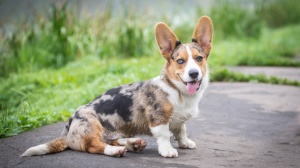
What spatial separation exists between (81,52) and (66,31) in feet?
1.82

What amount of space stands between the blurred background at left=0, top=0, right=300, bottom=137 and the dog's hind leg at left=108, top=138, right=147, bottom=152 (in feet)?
5.07

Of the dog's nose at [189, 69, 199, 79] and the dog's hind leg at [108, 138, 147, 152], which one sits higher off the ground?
the dog's nose at [189, 69, 199, 79]

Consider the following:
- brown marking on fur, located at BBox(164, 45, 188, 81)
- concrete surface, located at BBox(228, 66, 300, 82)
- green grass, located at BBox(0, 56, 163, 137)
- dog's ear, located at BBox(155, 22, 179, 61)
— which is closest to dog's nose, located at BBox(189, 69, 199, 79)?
brown marking on fur, located at BBox(164, 45, 188, 81)

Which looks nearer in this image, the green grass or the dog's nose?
the dog's nose

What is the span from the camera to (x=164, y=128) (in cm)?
400

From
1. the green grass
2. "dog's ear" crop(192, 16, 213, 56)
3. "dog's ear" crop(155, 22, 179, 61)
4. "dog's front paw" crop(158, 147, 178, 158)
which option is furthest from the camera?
the green grass

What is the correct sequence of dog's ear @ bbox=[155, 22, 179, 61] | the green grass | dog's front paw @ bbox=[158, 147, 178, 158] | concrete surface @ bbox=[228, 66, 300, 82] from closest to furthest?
dog's front paw @ bbox=[158, 147, 178, 158] < dog's ear @ bbox=[155, 22, 179, 61] < the green grass < concrete surface @ bbox=[228, 66, 300, 82]

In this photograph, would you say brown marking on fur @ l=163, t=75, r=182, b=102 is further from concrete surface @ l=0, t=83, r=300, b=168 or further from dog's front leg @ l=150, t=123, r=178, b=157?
concrete surface @ l=0, t=83, r=300, b=168

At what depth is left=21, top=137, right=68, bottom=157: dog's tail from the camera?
3.93 m

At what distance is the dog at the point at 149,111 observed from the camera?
3.96 m

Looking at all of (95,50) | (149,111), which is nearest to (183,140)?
(149,111)

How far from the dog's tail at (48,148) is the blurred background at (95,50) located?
1.34 m

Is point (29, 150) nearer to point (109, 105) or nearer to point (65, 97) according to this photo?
point (109, 105)

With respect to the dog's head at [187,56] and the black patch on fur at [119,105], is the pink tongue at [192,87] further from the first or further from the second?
the black patch on fur at [119,105]
